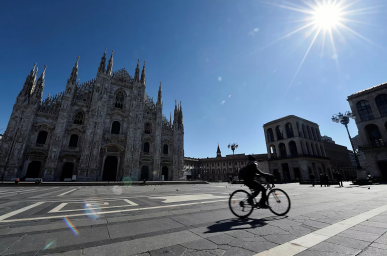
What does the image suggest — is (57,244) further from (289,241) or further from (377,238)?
(377,238)

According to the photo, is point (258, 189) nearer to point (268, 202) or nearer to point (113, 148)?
point (268, 202)

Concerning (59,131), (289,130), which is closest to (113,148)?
(59,131)

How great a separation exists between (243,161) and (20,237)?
215 ft

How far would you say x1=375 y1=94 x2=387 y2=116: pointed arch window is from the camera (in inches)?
1125

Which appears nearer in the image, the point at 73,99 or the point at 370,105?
the point at 73,99

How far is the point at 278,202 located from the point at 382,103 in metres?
40.5

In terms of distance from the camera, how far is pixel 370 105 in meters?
29.9

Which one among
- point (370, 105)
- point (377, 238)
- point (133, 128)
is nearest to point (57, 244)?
point (377, 238)

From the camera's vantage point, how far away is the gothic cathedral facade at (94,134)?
2330cm

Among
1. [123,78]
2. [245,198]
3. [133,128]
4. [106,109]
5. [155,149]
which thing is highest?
[123,78]

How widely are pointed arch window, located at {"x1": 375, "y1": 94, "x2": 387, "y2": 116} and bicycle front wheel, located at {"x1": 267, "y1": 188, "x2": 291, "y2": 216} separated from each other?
129ft

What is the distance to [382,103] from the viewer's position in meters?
29.0

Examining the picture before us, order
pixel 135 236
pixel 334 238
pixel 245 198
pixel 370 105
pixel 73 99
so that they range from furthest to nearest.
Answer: pixel 370 105, pixel 73 99, pixel 245 198, pixel 135 236, pixel 334 238

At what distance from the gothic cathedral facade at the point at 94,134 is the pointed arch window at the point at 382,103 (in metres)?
36.6
